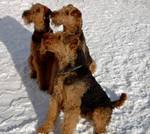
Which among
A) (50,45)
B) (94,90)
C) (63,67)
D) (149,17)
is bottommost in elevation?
(149,17)

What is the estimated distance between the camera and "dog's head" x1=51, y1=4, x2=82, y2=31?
19.1 feet

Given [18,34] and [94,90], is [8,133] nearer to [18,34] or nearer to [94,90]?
[94,90]

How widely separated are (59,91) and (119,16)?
575 centimetres

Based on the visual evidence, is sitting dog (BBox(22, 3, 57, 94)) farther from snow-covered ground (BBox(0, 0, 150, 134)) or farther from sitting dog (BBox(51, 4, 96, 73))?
snow-covered ground (BBox(0, 0, 150, 134))

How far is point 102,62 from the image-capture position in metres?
7.29

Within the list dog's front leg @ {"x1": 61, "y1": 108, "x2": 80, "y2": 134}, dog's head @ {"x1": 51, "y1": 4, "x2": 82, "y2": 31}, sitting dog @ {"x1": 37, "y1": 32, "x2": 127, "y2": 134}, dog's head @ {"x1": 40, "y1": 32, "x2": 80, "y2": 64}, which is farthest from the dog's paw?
dog's head @ {"x1": 51, "y1": 4, "x2": 82, "y2": 31}

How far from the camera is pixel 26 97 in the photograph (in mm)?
5934

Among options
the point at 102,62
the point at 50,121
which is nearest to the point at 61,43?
the point at 50,121

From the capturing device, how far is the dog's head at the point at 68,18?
5820mm

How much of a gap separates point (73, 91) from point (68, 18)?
5.62 feet

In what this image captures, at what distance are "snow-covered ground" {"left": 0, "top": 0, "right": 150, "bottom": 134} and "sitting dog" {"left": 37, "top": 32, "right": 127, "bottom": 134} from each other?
0.40 meters

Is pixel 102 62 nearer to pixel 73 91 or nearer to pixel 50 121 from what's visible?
pixel 50 121

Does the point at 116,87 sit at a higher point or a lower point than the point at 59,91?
lower

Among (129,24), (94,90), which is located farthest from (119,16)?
(94,90)
